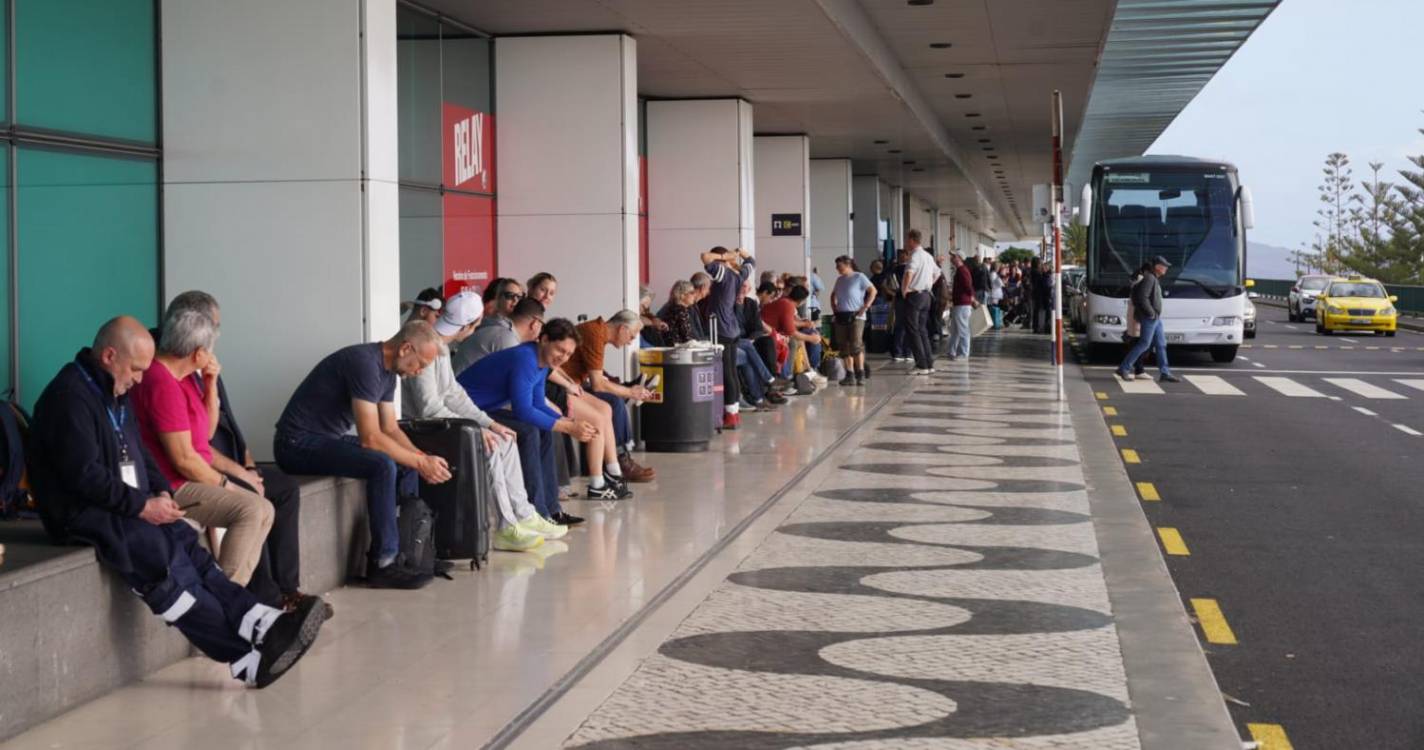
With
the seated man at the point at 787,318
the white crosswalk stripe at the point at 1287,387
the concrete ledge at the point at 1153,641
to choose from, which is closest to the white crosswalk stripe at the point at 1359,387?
the white crosswalk stripe at the point at 1287,387

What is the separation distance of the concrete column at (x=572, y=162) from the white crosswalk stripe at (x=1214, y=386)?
8569 millimetres

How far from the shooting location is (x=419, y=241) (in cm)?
1593

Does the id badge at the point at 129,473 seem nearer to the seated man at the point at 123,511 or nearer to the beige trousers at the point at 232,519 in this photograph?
the seated man at the point at 123,511

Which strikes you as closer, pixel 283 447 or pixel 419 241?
pixel 283 447

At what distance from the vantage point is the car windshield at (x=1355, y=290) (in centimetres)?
4553

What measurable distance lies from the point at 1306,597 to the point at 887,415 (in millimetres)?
10658

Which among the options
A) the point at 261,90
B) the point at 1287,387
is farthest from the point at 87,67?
the point at 1287,387

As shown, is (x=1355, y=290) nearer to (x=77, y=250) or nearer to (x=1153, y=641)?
(x=77, y=250)

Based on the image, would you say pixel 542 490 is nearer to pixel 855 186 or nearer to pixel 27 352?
pixel 27 352

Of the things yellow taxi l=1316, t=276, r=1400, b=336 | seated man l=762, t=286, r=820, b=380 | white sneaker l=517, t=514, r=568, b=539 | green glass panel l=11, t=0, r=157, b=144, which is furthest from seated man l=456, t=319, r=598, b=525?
yellow taxi l=1316, t=276, r=1400, b=336

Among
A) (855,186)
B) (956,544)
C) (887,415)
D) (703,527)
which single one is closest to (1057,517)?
(956,544)

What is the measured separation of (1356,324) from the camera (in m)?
44.0

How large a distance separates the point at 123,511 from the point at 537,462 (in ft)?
13.6

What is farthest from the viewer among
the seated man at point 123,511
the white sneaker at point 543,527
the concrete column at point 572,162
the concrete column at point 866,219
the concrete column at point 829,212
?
the concrete column at point 866,219
